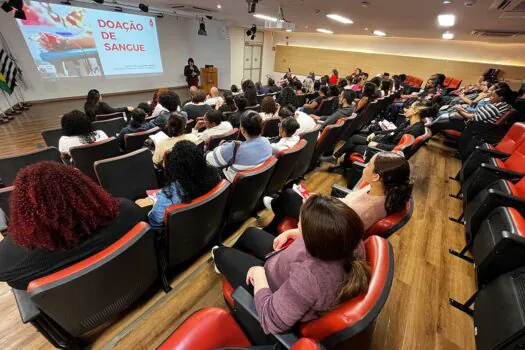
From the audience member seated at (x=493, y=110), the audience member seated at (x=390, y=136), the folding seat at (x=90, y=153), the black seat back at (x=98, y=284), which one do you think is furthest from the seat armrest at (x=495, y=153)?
the folding seat at (x=90, y=153)

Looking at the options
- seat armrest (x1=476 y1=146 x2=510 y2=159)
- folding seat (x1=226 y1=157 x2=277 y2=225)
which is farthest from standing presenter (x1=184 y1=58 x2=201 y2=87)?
seat armrest (x1=476 y1=146 x2=510 y2=159)

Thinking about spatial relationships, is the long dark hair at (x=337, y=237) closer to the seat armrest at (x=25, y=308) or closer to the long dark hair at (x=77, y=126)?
the seat armrest at (x=25, y=308)

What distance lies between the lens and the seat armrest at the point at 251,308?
2.54 feet

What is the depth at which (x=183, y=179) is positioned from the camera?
1.30 metres

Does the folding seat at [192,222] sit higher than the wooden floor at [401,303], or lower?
higher

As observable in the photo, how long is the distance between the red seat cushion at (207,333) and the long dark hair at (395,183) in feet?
3.34

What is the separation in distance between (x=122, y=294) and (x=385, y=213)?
1.48 metres

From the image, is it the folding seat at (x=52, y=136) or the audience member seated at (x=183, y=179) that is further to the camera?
the folding seat at (x=52, y=136)

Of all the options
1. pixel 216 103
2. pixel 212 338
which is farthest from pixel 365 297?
pixel 216 103

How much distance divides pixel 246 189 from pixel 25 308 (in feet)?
4.11

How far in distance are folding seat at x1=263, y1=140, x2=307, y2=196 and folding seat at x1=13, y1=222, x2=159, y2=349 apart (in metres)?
1.21

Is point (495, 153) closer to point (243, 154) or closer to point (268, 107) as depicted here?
point (268, 107)

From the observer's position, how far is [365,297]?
707 mm

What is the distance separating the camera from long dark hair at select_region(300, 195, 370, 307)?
2.40 ft
